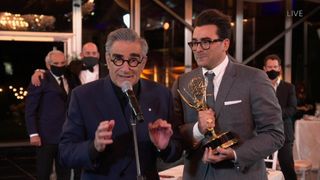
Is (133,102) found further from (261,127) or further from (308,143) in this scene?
(308,143)

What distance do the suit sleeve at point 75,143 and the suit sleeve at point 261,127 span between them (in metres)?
0.64

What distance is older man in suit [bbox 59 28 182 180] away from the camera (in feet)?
5.91

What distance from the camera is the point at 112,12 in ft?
25.7

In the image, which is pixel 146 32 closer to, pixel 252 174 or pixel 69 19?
pixel 69 19

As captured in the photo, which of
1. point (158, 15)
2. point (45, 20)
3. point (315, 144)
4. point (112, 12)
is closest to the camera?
point (315, 144)

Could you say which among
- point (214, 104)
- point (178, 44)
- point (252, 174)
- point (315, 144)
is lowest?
point (315, 144)

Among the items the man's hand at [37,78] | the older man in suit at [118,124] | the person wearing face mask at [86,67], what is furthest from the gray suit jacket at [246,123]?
the person wearing face mask at [86,67]

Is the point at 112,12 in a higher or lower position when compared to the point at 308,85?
higher

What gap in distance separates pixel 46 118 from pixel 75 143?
327 centimetres

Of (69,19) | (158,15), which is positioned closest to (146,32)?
(158,15)

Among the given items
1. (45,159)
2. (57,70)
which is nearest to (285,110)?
(57,70)

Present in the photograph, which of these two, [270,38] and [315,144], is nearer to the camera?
[315,144]

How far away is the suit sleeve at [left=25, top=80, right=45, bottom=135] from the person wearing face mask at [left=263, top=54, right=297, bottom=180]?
2.58 m

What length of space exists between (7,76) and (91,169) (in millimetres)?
7870
